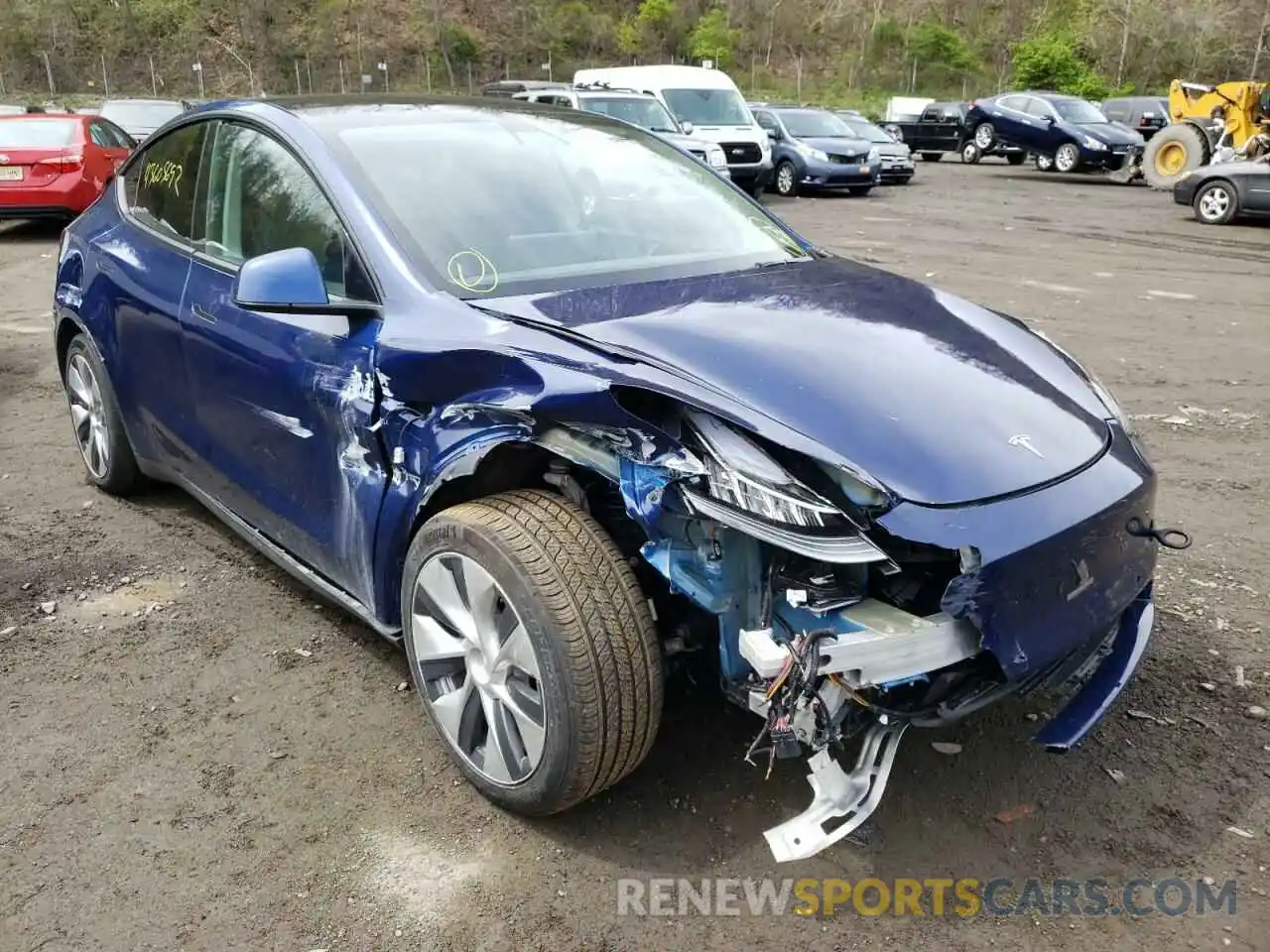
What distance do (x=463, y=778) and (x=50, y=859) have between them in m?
0.97

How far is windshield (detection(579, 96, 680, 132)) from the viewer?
15250 mm

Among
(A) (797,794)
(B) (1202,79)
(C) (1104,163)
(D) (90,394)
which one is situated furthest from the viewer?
(B) (1202,79)

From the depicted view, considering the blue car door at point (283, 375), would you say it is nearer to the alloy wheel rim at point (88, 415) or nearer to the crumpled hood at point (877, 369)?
the crumpled hood at point (877, 369)

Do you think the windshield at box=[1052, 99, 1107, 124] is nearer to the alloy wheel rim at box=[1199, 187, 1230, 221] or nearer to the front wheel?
the front wheel

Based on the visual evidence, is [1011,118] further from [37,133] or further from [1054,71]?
[1054,71]

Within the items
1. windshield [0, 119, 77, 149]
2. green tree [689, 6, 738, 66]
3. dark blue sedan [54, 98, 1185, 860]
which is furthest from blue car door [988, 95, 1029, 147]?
green tree [689, 6, 738, 66]

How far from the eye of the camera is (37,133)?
12.6m

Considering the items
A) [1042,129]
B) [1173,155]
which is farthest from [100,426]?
[1042,129]

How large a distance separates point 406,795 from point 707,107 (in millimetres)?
17103

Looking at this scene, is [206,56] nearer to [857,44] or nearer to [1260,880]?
[857,44]

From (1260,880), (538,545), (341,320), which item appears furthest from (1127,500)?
(341,320)

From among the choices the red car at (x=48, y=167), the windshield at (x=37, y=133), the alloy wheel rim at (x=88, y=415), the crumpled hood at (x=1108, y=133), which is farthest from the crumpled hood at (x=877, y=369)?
the crumpled hood at (x=1108, y=133)

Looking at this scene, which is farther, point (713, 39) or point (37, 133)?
point (713, 39)

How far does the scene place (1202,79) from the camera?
165 feet
